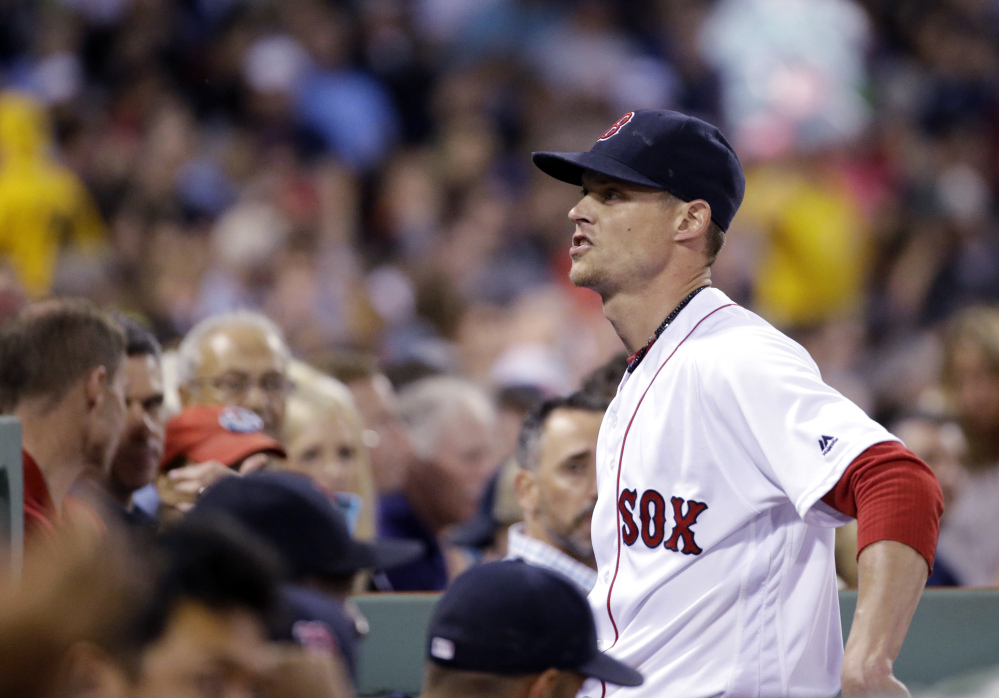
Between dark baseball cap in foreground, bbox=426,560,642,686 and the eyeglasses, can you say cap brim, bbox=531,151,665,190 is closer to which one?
dark baseball cap in foreground, bbox=426,560,642,686

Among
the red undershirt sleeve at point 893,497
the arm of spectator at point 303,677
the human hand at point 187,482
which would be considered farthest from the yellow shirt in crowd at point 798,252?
the arm of spectator at point 303,677

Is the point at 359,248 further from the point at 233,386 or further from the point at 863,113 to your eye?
the point at 233,386

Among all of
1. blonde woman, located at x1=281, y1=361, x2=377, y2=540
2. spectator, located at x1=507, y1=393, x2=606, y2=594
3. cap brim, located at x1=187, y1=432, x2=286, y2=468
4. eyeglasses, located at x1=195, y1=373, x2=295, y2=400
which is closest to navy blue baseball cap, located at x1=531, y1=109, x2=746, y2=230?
spectator, located at x1=507, y1=393, x2=606, y2=594

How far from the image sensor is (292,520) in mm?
2676

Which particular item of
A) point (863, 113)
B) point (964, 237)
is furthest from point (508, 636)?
point (863, 113)

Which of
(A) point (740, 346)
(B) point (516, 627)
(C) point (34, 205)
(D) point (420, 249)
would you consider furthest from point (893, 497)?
(D) point (420, 249)

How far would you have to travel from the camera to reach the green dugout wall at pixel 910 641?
149 inches

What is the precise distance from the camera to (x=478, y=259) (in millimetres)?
9820

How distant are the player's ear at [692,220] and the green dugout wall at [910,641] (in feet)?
4.19

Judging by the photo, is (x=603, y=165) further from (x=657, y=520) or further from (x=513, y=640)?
(x=513, y=640)

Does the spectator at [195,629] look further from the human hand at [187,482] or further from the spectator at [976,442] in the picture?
the spectator at [976,442]

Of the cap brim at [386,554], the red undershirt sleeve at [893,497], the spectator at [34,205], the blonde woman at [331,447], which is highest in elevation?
the red undershirt sleeve at [893,497]

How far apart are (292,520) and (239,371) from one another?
6.40 feet

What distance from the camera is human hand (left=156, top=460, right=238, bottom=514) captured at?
148 inches
